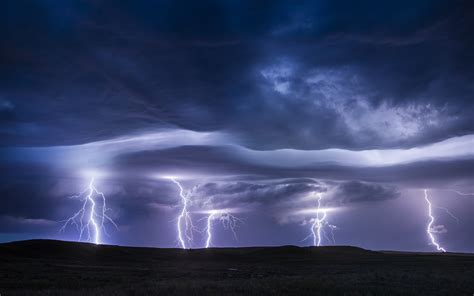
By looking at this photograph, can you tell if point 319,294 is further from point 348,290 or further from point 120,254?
point 120,254

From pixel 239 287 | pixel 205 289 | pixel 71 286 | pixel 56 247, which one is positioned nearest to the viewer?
pixel 205 289

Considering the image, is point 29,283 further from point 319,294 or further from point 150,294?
point 319,294

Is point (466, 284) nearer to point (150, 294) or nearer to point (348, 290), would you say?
point (348, 290)

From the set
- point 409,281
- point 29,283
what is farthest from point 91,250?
point 409,281

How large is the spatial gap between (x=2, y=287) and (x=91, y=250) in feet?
190

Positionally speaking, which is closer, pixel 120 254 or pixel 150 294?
pixel 150 294

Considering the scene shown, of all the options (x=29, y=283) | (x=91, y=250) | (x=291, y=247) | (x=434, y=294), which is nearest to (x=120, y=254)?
(x=91, y=250)

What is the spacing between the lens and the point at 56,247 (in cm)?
7575

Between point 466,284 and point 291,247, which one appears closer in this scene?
point 466,284

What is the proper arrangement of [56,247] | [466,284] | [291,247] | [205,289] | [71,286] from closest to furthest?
[205,289]
[71,286]
[466,284]
[56,247]
[291,247]

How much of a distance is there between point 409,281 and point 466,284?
3.24 metres

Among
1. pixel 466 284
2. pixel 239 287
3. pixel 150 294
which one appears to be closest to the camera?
A: pixel 150 294

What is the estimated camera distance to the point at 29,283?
2530 cm

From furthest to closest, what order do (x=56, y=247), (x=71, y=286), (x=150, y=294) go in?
(x=56, y=247) < (x=71, y=286) < (x=150, y=294)
